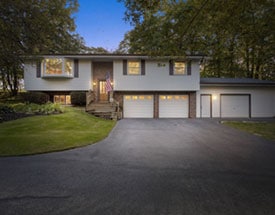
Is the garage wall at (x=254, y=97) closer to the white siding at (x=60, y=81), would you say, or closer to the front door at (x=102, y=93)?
the front door at (x=102, y=93)

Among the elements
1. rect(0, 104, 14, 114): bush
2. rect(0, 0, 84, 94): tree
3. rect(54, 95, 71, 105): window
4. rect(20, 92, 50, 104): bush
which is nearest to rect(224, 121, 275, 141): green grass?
rect(0, 0, 84, 94): tree

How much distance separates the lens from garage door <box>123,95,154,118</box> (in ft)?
43.8

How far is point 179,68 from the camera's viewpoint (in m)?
13.2

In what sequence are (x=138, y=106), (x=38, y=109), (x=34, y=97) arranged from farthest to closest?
(x=138, y=106) → (x=34, y=97) → (x=38, y=109)

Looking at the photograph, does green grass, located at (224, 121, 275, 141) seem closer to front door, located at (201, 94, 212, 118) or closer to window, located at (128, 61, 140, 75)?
front door, located at (201, 94, 212, 118)

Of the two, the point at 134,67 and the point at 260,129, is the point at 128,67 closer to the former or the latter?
the point at 134,67

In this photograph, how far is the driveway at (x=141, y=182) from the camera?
2.16 meters

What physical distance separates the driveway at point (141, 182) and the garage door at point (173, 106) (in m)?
8.61

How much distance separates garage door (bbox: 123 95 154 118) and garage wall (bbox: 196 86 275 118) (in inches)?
170

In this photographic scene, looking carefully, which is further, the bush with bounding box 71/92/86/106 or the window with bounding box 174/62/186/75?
the window with bounding box 174/62/186/75

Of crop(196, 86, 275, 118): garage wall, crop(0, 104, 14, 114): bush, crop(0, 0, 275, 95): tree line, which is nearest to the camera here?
crop(0, 0, 275, 95): tree line

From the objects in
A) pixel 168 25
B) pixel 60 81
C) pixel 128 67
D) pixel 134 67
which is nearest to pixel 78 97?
pixel 60 81

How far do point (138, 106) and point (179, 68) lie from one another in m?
5.00

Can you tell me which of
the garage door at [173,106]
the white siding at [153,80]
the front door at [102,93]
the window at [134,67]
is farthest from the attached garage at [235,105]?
the front door at [102,93]
